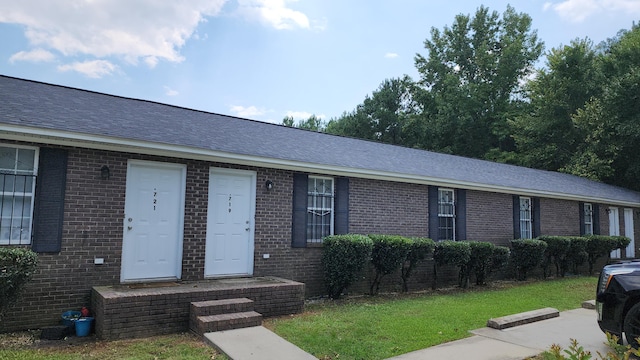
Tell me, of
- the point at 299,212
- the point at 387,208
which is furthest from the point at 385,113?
the point at 299,212

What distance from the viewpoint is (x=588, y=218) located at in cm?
1552

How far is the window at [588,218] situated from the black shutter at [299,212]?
12.2 metres

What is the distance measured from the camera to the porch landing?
527cm

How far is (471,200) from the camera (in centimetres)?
1173

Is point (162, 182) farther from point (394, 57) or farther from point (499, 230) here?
point (394, 57)

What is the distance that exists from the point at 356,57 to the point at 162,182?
18.4 metres

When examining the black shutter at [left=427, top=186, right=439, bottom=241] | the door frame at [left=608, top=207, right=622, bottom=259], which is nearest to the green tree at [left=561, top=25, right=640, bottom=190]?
the door frame at [left=608, top=207, right=622, bottom=259]

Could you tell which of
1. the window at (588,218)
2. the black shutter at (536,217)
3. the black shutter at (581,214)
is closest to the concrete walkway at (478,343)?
the black shutter at (536,217)

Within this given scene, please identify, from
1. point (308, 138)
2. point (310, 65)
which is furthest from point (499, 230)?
point (310, 65)

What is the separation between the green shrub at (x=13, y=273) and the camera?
4.86 meters

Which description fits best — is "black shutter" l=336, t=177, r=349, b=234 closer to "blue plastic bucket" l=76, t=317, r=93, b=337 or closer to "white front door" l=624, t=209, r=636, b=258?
"blue plastic bucket" l=76, t=317, r=93, b=337

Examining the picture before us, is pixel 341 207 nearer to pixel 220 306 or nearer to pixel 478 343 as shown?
pixel 220 306

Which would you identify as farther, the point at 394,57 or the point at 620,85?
the point at 394,57

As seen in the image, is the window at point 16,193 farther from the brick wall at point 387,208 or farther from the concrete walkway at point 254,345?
the brick wall at point 387,208
